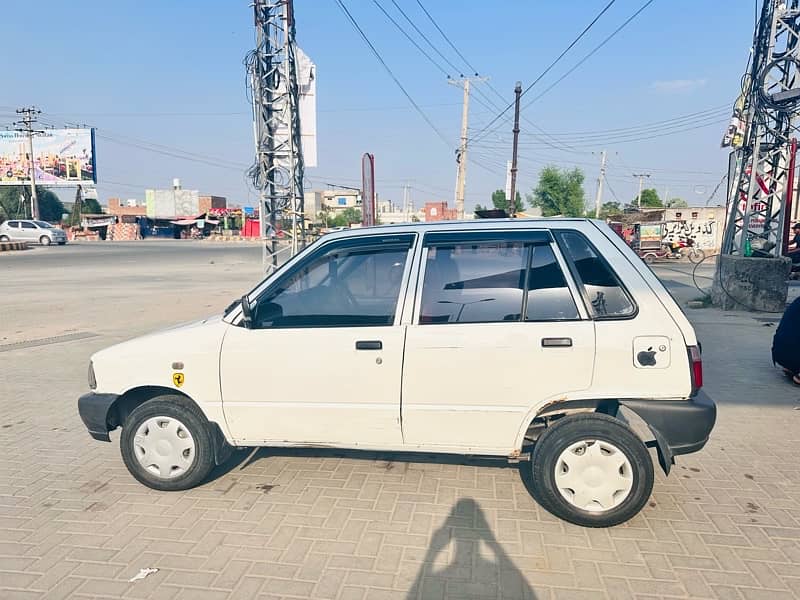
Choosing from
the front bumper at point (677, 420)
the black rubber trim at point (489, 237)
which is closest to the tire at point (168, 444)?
the black rubber trim at point (489, 237)

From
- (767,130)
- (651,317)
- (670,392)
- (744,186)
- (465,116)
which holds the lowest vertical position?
(670,392)

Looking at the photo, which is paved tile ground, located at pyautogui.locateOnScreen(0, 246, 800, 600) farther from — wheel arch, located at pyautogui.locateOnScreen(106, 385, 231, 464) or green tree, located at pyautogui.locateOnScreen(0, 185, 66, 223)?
green tree, located at pyautogui.locateOnScreen(0, 185, 66, 223)

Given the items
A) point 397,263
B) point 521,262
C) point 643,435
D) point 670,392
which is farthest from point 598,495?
point 397,263

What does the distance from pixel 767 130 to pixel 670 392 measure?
976 centimetres

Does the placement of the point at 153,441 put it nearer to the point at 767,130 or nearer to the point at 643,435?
the point at 643,435

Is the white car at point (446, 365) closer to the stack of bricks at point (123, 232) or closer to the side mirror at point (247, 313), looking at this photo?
the side mirror at point (247, 313)

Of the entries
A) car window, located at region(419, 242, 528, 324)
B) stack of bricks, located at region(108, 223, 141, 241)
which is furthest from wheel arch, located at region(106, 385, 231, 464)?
stack of bricks, located at region(108, 223, 141, 241)

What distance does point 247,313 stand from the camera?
325cm

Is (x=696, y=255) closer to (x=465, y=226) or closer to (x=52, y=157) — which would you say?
(x=465, y=226)

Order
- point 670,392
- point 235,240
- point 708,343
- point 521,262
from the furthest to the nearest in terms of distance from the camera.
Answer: point 235,240 < point 708,343 < point 521,262 < point 670,392

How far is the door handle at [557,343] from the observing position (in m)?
2.99

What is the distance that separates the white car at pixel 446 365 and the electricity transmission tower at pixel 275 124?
6312 mm

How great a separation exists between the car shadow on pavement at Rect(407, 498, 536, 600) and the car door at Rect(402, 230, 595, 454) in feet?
1.56

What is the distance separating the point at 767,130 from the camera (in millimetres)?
9977
